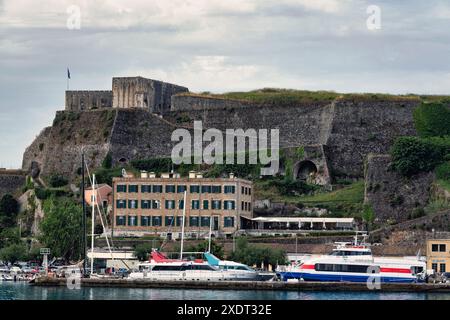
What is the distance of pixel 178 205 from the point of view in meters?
87.4

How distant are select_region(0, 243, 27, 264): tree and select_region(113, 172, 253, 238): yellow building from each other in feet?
22.5

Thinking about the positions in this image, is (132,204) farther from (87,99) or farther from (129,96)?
(87,99)

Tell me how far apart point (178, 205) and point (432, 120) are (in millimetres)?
23214

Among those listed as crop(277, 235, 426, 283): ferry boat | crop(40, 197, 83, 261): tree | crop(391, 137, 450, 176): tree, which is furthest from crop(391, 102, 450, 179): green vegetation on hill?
crop(40, 197, 83, 261): tree

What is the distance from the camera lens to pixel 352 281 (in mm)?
67500

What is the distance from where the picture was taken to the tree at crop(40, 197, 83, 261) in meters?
84.1

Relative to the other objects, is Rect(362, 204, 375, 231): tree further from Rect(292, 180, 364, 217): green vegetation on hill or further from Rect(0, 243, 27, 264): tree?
Rect(0, 243, 27, 264): tree

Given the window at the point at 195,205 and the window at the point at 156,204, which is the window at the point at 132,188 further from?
the window at the point at 195,205

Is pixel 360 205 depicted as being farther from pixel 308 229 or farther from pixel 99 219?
pixel 99 219


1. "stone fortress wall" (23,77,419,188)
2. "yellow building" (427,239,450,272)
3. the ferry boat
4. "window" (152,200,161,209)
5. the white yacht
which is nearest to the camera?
the ferry boat

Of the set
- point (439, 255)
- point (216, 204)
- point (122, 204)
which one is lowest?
point (439, 255)

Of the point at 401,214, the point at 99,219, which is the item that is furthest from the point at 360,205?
the point at 99,219

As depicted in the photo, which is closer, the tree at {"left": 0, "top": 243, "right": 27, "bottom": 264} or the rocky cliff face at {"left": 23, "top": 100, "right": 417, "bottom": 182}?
the tree at {"left": 0, "top": 243, "right": 27, "bottom": 264}

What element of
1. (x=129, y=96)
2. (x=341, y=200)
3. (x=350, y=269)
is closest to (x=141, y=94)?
(x=129, y=96)
